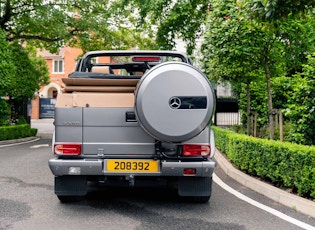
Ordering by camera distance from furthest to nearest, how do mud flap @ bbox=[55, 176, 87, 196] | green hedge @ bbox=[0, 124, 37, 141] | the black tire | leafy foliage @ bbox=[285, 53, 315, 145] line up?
green hedge @ bbox=[0, 124, 37, 141] → leafy foliage @ bbox=[285, 53, 315, 145] → the black tire → mud flap @ bbox=[55, 176, 87, 196]

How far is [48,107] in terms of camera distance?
45.9 metres

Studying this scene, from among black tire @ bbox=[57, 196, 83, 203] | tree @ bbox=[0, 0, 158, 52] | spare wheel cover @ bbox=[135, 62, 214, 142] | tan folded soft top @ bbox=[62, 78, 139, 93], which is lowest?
black tire @ bbox=[57, 196, 83, 203]

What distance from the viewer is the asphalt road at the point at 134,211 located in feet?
15.0

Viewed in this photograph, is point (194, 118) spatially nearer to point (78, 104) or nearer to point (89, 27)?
point (78, 104)

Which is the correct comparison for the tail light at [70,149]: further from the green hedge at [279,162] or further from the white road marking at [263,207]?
the green hedge at [279,162]

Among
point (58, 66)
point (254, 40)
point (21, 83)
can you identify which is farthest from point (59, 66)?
point (254, 40)

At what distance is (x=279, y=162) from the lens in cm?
630

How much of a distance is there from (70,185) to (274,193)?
2995 mm

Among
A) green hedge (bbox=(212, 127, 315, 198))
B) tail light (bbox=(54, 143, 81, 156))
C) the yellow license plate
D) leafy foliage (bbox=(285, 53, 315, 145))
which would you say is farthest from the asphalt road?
leafy foliage (bbox=(285, 53, 315, 145))

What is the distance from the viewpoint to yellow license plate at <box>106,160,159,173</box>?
4.93m

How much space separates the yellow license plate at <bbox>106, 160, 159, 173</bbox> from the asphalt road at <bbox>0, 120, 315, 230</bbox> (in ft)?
1.89

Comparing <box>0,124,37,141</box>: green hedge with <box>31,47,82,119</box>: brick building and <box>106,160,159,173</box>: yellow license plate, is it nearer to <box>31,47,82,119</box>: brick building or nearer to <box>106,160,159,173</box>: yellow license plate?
<box>106,160,159,173</box>: yellow license plate

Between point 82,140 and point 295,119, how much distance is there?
606 cm

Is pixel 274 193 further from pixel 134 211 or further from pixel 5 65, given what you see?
pixel 5 65
